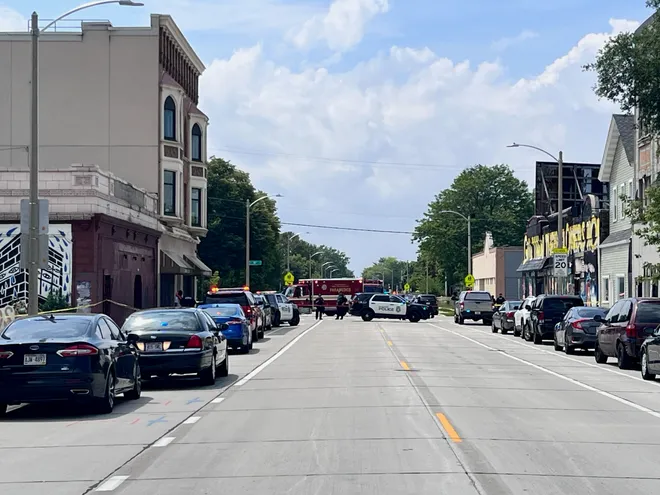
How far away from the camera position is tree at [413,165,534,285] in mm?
115375

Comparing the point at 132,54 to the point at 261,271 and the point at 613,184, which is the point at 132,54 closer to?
the point at 613,184

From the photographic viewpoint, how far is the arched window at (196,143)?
202 feet

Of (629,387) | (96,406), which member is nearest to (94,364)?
(96,406)

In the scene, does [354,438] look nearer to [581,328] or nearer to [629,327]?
[629,327]

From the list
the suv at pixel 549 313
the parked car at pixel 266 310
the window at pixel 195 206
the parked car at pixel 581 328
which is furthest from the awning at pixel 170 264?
the parked car at pixel 581 328

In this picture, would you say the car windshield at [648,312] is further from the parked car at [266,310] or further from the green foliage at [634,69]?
the parked car at [266,310]

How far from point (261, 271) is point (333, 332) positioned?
52.3 meters

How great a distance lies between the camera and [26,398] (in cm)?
1530

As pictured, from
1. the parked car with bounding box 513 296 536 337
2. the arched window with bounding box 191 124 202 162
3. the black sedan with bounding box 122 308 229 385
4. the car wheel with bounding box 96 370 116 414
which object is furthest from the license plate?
the arched window with bounding box 191 124 202 162

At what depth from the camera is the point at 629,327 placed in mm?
25125

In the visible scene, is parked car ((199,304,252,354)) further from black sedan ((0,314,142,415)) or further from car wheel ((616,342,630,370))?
black sedan ((0,314,142,415))

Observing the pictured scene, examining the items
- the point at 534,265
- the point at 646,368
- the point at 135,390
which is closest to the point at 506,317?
the point at 646,368

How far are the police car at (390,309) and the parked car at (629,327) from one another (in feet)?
115

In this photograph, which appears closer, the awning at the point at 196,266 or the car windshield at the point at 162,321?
the car windshield at the point at 162,321
